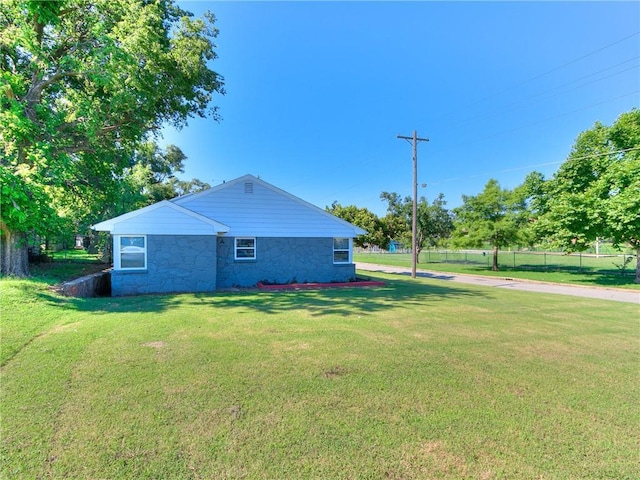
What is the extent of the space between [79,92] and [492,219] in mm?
26651

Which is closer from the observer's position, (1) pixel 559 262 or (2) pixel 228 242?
(2) pixel 228 242

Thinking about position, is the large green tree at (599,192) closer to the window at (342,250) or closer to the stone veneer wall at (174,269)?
the window at (342,250)

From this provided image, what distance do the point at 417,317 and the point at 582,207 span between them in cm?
1550

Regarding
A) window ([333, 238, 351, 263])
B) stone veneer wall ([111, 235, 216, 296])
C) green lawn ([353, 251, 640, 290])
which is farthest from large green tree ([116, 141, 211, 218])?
green lawn ([353, 251, 640, 290])

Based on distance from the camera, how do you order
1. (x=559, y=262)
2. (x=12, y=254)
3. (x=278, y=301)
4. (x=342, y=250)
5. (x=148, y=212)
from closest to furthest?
1. (x=278, y=301)
2. (x=12, y=254)
3. (x=148, y=212)
4. (x=342, y=250)
5. (x=559, y=262)

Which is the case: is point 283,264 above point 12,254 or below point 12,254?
below

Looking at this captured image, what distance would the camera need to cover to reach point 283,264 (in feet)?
46.3

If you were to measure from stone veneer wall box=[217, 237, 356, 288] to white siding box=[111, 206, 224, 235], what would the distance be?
4.92 feet

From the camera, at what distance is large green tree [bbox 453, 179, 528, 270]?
25156 mm

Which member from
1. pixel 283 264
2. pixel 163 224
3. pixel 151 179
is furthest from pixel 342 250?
pixel 151 179

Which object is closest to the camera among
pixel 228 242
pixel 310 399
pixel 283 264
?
pixel 310 399

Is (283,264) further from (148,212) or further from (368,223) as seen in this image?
(368,223)

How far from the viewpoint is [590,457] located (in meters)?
2.66

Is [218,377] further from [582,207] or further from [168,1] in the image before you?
[582,207]
